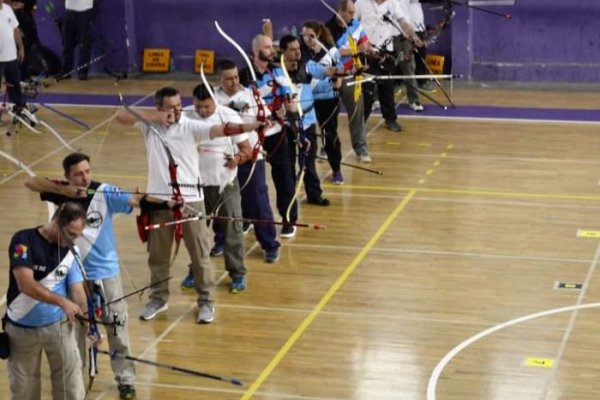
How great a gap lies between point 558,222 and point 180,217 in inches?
171

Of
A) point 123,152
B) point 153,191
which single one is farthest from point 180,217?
point 123,152

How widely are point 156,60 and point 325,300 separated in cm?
1053

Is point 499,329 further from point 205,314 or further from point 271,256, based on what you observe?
point 271,256

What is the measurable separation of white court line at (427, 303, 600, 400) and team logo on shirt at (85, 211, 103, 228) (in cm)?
249

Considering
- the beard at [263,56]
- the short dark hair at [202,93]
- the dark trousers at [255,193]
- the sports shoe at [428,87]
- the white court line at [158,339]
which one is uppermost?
the beard at [263,56]

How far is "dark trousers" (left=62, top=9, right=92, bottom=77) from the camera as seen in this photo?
65.1 feet

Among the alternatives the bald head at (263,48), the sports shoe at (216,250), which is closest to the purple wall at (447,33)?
the bald head at (263,48)

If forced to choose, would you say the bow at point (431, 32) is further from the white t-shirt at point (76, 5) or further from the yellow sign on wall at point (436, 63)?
the white t-shirt at point (76, 5)

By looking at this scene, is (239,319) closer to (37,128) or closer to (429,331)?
(429,331)

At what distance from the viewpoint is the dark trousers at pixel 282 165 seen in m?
11.8

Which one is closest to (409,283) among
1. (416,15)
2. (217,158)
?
(217,158)

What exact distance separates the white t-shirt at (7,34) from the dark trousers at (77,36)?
298 cm

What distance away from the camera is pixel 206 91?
10.2 m

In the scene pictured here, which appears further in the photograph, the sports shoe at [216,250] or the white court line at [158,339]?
the sports shoe at [216,250]
